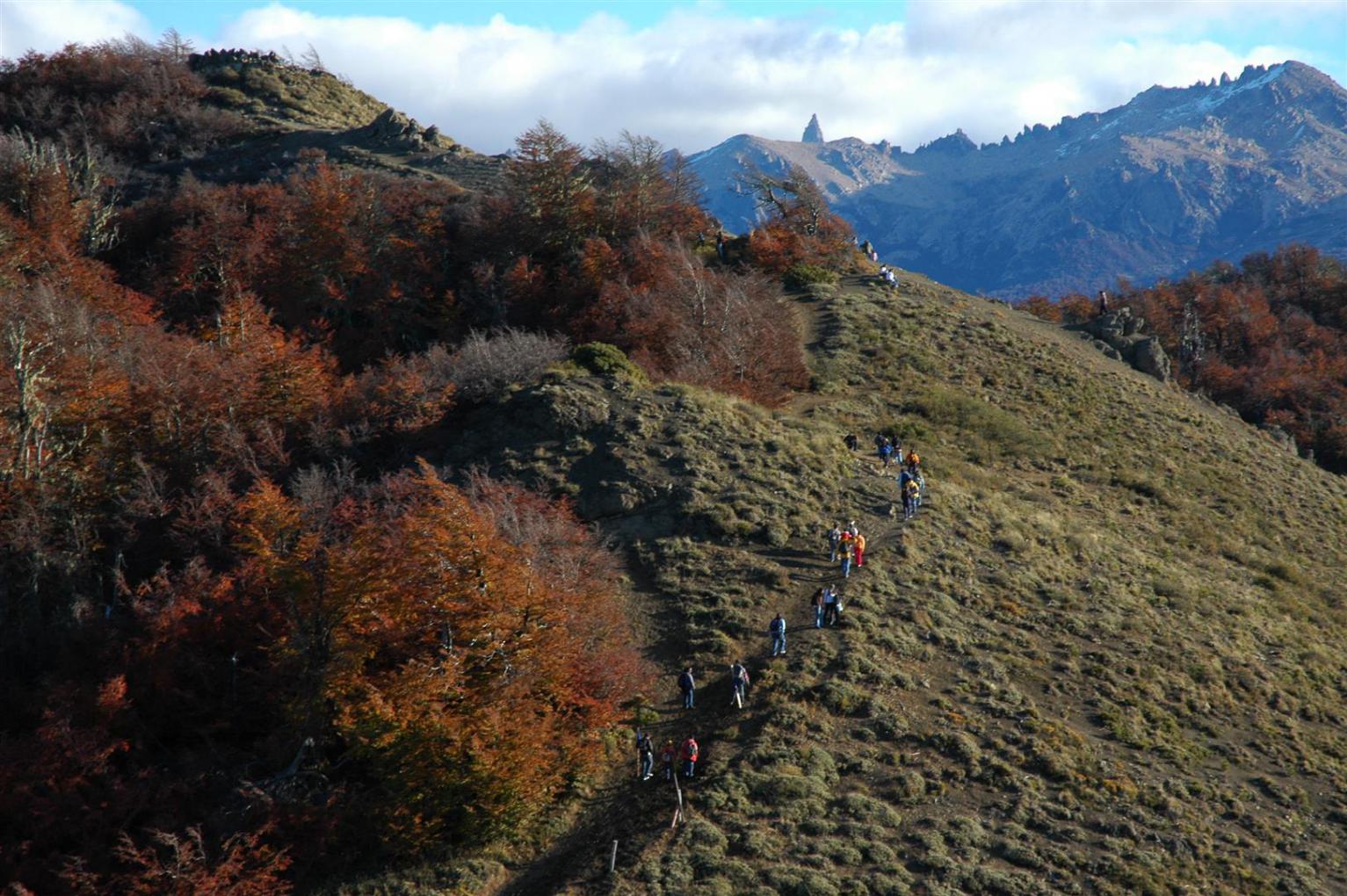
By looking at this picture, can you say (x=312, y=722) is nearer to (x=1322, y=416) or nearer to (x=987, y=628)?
(x=987, y=628)

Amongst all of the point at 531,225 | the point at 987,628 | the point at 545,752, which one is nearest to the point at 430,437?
the point at 545,752

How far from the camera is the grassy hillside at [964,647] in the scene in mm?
21594

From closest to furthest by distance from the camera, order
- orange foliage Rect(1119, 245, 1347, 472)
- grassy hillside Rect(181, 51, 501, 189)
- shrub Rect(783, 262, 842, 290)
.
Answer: shrub Rect(783, 262, 842, 290) → orange foliage Rect(1119, 245, 1347, 472) → grassy hillside Rect(181, 51, 501, 189)

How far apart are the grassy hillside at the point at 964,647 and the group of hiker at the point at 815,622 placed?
1.58 feet

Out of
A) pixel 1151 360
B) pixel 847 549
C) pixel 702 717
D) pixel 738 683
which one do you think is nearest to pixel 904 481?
pixel 847 549

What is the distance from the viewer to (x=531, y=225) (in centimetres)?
6488

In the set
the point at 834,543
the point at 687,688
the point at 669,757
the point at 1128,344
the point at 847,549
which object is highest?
Result: the point at 1128,344

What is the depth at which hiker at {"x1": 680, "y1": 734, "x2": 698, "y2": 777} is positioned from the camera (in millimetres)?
23312

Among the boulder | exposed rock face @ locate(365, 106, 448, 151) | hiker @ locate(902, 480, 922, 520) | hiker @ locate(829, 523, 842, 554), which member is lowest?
hiker @ locate(829, 523, 842, 554)

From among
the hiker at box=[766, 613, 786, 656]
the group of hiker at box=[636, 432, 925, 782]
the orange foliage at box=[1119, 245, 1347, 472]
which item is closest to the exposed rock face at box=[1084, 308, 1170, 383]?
the orange foliage at box=[1119, 245, 1347, 472]

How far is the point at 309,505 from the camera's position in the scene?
3219cm

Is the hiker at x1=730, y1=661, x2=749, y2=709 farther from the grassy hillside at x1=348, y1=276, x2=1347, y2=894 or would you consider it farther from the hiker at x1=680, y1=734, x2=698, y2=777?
the hiker at x1=680, y1=734, x2=698, y2=777

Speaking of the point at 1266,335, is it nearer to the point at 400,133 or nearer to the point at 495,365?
the point at 495,365

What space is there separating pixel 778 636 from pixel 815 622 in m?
2.49
